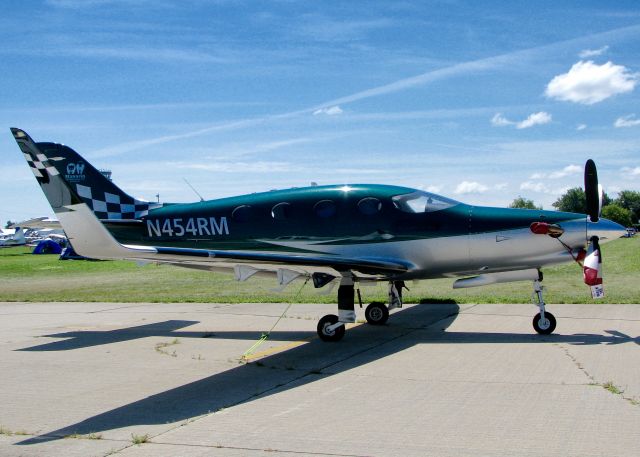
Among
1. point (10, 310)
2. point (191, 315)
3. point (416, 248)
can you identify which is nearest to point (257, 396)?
point (416, 248)

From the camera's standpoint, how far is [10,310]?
51.6 feet

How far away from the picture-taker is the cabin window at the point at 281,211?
11.3 meters

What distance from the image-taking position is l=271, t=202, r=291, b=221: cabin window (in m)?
11.3

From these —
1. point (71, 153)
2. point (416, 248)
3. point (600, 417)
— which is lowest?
point (600, 417)

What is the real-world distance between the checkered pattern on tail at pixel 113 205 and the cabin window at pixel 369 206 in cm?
474

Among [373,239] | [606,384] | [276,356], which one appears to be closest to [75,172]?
[373,239]

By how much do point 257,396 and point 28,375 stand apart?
3.45 metres

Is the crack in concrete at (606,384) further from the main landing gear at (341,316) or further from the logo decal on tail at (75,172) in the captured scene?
the logo decal on tail at (75,172)

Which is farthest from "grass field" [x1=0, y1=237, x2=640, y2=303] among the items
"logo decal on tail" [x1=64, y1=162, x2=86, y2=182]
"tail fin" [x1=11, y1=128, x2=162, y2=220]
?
"logo decal on tail" [x1=64, y1=162, x2=86, y2=182]

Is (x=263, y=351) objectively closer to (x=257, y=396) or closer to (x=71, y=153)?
(x=257, y=396)

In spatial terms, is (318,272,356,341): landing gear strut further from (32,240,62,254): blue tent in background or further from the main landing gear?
(32,240,62,254): blue tent in background

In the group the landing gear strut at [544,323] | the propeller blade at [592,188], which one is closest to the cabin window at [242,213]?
the landing gear strut at [544,323]

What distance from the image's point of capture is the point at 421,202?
417 inches

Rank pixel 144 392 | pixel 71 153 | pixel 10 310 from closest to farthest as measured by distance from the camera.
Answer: pixel 144 392, pixel 71 153, pixel 10 310
